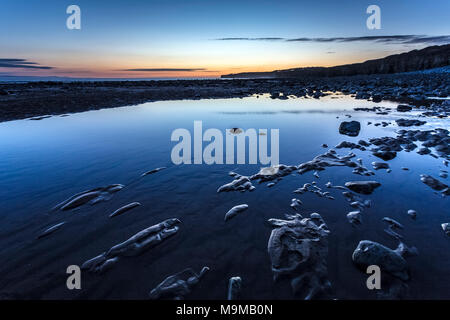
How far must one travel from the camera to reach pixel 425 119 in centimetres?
1204

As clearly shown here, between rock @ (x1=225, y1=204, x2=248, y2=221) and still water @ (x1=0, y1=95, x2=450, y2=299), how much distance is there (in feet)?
0.36

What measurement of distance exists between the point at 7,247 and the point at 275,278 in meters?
3.95

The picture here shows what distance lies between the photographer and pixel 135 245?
11.0 feet

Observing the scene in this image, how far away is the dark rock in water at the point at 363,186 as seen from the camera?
4.84 m

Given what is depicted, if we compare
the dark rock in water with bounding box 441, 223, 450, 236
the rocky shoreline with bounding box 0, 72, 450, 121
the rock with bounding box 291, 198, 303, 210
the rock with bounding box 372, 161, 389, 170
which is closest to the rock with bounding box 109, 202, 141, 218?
the rock with bounding box 291, 198, 303, 210

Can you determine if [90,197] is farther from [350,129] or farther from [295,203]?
[350,129]

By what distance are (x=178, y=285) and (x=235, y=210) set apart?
1858 millimetres

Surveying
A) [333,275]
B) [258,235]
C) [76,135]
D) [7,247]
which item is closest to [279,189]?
[258,235]

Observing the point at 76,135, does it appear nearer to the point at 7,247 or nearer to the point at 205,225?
the point at 7,247

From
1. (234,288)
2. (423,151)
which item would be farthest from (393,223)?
(423,151)

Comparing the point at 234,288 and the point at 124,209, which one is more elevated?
the point at 124,209

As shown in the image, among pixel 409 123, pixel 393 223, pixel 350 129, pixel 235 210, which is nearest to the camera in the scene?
pixel 393 223
